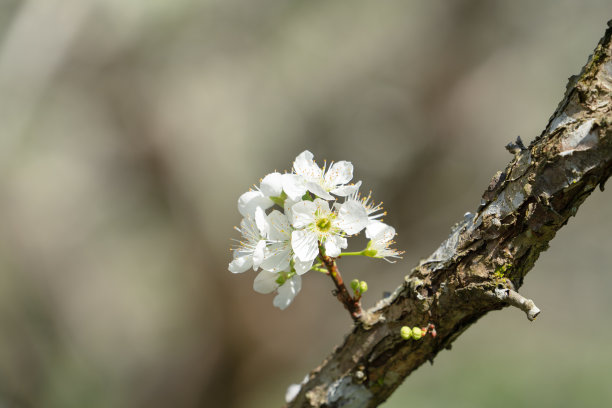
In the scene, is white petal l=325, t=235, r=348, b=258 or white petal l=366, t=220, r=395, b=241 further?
white petal l=366, t=220, r=395, b=241

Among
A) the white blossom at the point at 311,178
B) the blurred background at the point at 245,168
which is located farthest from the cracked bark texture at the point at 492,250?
the blurred background at the point at 245,168

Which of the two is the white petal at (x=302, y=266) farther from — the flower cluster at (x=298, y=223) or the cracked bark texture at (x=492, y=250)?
the cracked bark texture at (x=492, y=250)

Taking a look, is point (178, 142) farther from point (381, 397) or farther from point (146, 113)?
point (381, 397)

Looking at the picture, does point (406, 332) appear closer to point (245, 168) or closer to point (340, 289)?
point (340, 289)

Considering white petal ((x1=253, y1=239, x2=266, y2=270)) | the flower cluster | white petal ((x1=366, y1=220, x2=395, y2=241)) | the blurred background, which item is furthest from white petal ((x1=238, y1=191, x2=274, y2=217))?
the blurred background

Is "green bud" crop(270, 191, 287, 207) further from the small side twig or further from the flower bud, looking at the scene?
the small side twig

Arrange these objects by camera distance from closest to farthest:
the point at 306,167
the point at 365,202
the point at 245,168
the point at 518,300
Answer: the point at 518,300 → the point at 306,167 → the point at 365,202 → the point at 245,168

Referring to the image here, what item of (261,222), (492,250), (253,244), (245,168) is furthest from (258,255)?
(245,168)
